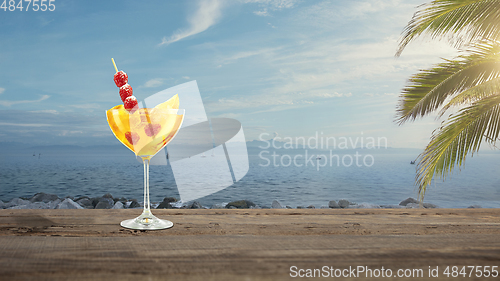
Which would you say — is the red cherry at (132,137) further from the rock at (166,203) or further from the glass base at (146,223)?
the rock at (166,203)

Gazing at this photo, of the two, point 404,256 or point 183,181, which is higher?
point 404,256

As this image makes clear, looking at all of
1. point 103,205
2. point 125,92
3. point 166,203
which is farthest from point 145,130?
point 166,203

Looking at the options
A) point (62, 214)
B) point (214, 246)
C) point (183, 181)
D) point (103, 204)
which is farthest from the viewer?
point (183, 181)

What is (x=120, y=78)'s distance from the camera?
3.65 feet

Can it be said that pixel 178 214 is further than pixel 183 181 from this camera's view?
No

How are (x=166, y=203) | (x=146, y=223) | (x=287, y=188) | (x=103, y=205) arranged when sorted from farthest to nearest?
(x=287, y=188) < (x=166, y=203) < (x=103, y=205) < (x=146, y=223)

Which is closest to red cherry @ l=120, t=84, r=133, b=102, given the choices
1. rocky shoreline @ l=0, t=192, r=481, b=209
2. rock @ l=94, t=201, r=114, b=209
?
rocky shoreline @ l=0, t=192, r=481, b=209

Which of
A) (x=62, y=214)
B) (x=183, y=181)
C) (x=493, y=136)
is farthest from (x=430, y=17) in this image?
(x=183, y=181)

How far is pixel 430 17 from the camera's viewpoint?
4133mm

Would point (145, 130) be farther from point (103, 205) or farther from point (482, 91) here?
point (103, 205)

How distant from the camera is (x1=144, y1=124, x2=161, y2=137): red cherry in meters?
1.00

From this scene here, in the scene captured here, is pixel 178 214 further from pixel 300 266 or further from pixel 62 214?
pixel 300 266

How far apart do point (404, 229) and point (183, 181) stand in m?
14.5

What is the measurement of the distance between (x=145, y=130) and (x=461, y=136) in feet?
13.4
